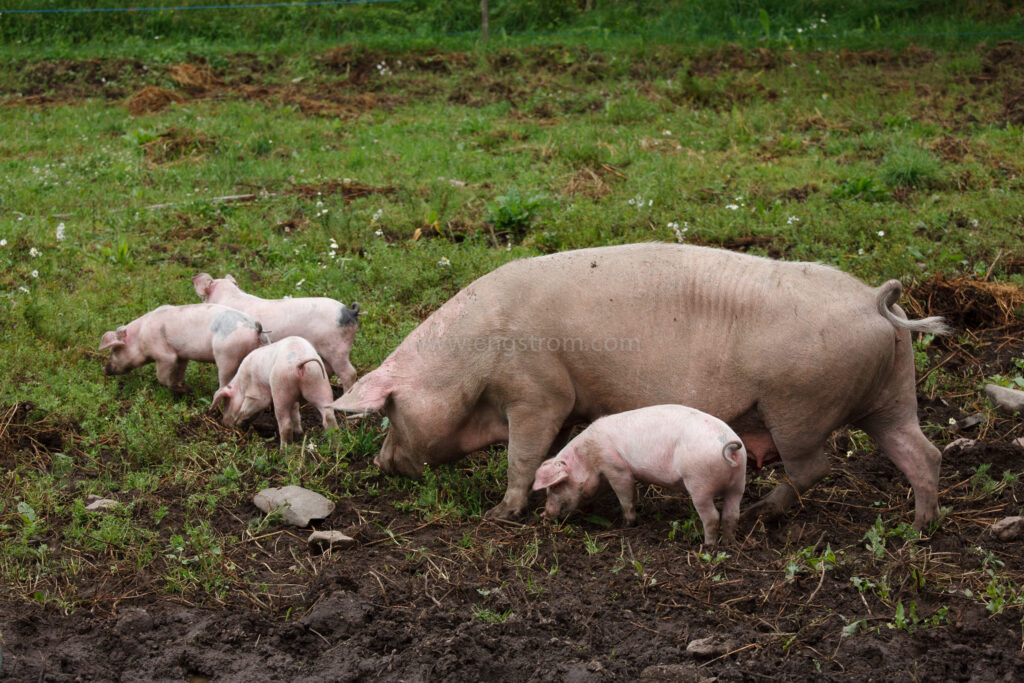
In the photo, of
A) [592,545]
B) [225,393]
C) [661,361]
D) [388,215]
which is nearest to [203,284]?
[225,393]

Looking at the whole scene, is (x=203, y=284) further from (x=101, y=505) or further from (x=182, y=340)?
(x=101, y=505)

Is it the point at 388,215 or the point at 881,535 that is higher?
the point at 388,215

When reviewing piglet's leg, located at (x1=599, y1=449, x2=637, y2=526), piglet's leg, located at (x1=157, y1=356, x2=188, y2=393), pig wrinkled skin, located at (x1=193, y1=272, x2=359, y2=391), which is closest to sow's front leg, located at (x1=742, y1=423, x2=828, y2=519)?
piglet's leg, located at (x1=599, y1=449, x2=637, y2=526)

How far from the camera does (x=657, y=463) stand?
4898 mm

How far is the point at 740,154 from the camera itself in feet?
36.0

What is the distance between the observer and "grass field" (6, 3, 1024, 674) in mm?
5223

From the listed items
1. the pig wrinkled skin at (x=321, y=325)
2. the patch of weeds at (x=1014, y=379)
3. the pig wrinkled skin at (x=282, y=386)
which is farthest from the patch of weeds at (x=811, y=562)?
the pig wrinkled skin at (x=321, y=325)

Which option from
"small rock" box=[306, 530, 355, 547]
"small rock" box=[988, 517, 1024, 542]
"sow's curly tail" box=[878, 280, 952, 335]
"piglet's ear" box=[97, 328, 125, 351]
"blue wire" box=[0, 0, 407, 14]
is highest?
"blue wire" box=[0, 0, 407, 14]

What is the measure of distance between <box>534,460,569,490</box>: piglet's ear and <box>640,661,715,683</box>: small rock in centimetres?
131

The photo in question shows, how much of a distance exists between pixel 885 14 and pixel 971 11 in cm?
114

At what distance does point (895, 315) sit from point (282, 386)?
3.27 metres

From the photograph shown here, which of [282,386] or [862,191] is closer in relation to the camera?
[282,386]

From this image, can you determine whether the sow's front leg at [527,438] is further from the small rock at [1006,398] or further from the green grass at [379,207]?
the small rock at [1006,398]

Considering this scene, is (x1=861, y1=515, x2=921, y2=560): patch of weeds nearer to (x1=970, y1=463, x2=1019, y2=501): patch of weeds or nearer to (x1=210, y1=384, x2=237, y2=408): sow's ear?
(x1=970, y1=463, x2=1019, y2=501): patch of weeds
